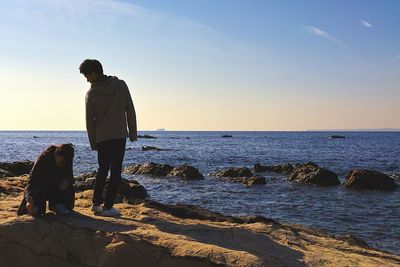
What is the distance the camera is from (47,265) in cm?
537

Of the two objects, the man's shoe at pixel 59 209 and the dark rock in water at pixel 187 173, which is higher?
the man's shoe at pixel 59 209

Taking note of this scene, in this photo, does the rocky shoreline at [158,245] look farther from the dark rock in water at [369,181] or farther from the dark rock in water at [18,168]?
the dark rock in water at [18,168]

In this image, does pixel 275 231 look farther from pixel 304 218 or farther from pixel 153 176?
pixel 153 176

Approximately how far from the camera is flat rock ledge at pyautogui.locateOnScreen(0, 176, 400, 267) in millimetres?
5133

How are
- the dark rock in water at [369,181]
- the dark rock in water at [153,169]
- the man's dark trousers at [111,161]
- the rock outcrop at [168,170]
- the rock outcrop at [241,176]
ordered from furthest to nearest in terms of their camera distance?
the dark rock in water at [153,169] → the rock outcrop at [168,170] → the rock outcrop at [241,176] → the dark rock in water at [369,181] → the man's dark trousers at [111,161]

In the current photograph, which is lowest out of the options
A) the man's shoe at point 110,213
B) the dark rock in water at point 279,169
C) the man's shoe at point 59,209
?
the dark rock in water at point 279,169

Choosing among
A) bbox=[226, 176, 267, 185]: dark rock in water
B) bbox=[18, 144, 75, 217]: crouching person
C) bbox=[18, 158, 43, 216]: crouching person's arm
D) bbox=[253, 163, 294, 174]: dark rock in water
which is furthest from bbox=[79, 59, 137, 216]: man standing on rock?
bbox=[253, 163, 294, 174]: dark rock in water

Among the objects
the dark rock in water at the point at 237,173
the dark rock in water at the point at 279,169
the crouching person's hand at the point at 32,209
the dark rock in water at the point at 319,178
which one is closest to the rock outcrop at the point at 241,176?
the dark rock in water at the point at 237,173

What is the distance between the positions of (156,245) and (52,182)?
6.59 feet

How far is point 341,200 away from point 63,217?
42.5 ft

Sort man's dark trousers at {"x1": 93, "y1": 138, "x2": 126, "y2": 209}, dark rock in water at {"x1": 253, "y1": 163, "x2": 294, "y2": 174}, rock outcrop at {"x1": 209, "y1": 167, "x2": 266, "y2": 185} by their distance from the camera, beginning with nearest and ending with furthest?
man's dark trousers at {"x1": 93, "y1": 138, "x2": 126, "y2": 209} < rock outcrop at {"x1": 209, "y1": 167, "x2": 266, "y2": 185} < dark rock in water at {"x1": 253, "y1": 163, "x2": 294, "y2": 174}

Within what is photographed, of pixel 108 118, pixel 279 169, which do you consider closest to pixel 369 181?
pixel 279 169

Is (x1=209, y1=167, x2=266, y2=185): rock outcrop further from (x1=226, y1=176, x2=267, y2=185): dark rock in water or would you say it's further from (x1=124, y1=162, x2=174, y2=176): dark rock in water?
(x1=124, y1=162, x2=174, y2=176): dark rock in water

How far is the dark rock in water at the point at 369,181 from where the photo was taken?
794 inches
